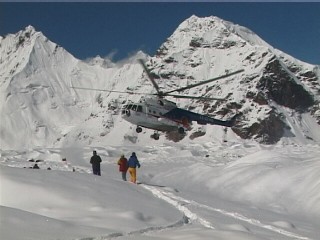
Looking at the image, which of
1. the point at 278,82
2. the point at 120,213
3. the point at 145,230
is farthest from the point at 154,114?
the point at 278,82

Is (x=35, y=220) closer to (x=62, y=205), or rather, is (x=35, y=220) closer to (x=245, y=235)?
(x=62, y=205)

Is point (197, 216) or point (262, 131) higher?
point (262, 131)

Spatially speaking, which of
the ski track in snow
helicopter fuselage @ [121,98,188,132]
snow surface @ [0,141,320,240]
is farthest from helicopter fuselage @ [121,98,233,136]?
the ski track in snow

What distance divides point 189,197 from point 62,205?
6.71 m

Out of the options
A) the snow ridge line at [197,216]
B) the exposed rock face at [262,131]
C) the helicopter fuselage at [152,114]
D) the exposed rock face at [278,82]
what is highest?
the exposed rock face at [278,82]

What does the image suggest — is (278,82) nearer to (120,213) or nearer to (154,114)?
(154,114)

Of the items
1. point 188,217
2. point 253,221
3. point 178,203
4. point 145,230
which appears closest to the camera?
point 145,230

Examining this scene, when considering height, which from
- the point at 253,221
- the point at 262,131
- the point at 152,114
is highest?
the point at 262,131

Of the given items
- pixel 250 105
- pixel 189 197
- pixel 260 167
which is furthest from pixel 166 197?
pixel 250 105

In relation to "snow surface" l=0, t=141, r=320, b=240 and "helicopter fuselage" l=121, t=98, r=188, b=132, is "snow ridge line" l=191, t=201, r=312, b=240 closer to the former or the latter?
"snow surface" l=0, t=141, r=320, b=240

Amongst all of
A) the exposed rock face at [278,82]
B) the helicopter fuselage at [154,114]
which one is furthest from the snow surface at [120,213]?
the exposed rock face at [278,82]

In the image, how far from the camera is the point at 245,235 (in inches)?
344

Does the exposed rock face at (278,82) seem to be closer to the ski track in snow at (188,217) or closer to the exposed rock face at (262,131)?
the exposed rock face at (262,131)

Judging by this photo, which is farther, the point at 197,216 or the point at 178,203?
the point at 178,203
